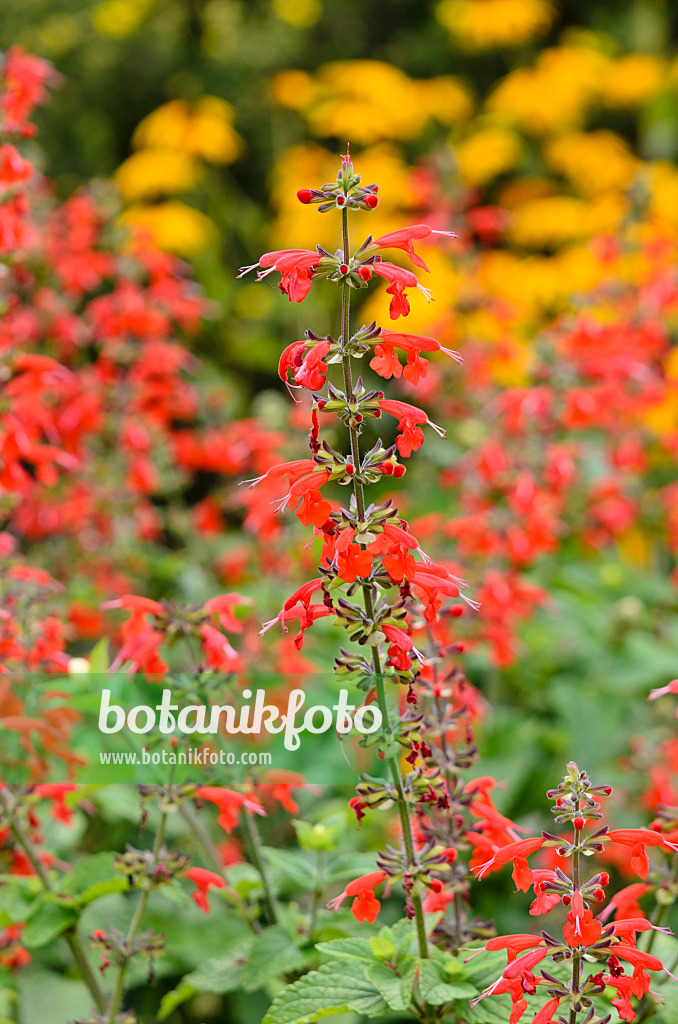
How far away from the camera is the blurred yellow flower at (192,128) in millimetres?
5727

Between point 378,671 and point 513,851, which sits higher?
point 378,671

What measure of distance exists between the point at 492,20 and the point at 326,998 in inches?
258

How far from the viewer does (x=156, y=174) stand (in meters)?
5.59

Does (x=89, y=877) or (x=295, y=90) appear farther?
(x=295, y=90)

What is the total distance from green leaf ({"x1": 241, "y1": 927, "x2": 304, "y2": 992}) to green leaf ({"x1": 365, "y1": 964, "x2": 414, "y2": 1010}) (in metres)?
0.25

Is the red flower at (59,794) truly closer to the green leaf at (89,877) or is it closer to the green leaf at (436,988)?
the green leaf at (89,877)

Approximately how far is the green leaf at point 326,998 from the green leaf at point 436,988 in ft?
0.24

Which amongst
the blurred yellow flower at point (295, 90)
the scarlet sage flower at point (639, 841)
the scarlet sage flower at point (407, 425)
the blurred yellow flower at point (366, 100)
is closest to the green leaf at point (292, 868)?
the scarlet sage flower at point (639, 841)

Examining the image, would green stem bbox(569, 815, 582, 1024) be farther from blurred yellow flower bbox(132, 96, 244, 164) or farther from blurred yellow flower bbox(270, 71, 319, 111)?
blurred yellow flower bbox(270, 71, 319, 111)

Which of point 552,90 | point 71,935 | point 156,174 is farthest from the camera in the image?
point 552,90

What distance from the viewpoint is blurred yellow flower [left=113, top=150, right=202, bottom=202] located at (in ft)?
18.4

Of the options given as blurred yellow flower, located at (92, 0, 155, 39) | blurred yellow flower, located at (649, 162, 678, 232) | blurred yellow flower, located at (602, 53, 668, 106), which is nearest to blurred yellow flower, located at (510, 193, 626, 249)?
blurred yellow flower, located at (649, 162, 678, 232)

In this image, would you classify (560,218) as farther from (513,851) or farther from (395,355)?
(513,851)

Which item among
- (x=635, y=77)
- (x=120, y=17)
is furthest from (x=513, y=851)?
(x=120, y=17)
